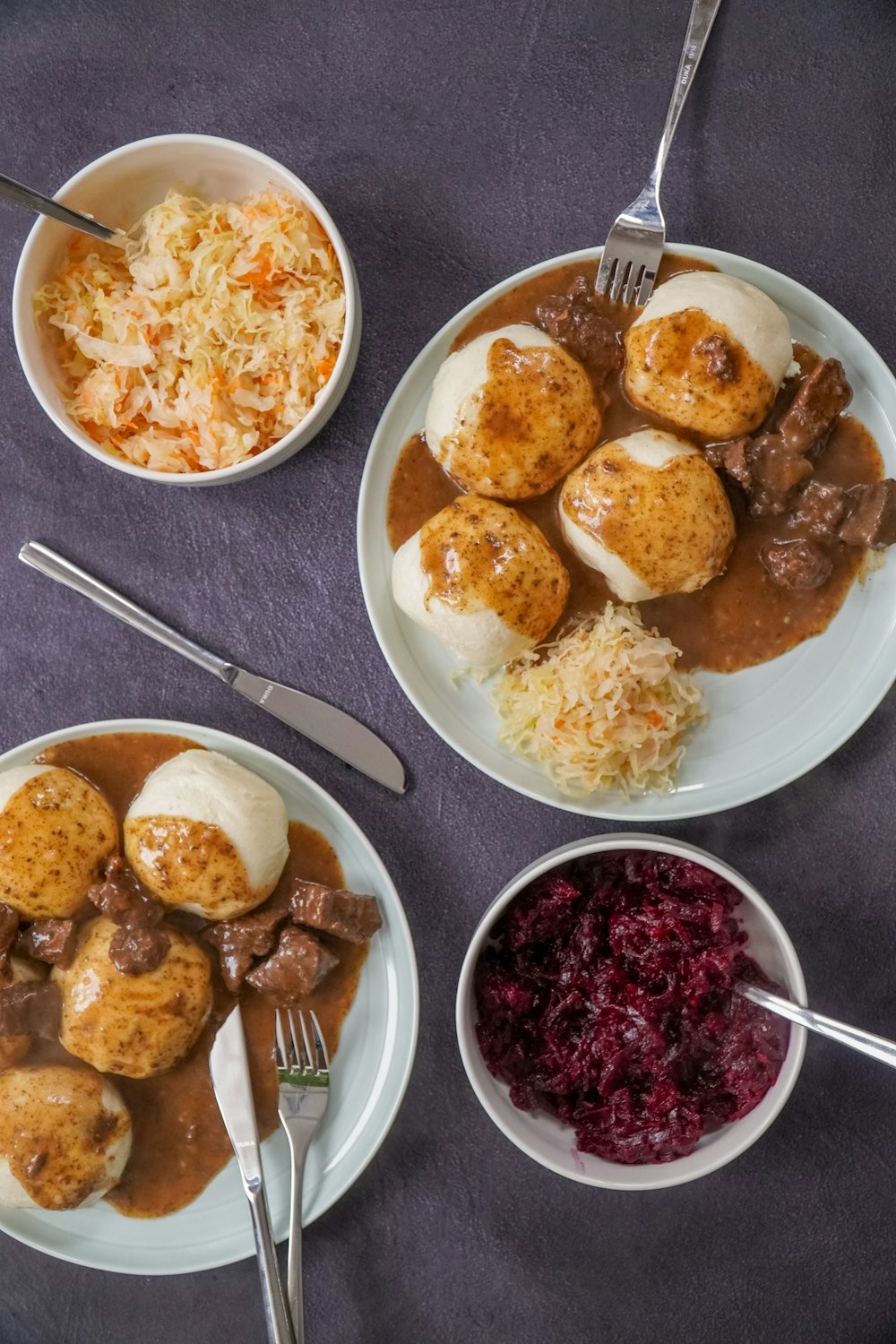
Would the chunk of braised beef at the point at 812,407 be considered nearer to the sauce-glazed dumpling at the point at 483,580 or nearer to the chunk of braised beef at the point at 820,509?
the chunk of braised beef at the point at 820,509

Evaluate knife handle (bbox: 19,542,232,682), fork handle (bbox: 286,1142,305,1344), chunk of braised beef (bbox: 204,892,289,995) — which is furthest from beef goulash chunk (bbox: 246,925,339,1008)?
knife handle (bbox: 19,542,232,682)

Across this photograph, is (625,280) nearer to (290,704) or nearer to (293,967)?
(290,704)

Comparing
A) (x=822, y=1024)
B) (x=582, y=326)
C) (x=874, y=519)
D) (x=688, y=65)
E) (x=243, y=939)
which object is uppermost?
(x=688, y=65)

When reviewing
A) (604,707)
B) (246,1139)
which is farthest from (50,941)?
(604,707)

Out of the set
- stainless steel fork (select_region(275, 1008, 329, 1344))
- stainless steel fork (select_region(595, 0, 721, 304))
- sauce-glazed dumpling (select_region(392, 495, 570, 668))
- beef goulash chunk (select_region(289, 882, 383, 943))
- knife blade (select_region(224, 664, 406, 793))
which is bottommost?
stainless steel fork (select_region(275, 1008, 329, 1344))

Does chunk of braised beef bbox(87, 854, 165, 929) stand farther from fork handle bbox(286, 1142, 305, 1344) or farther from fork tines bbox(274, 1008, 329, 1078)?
fork handle bbox(286, 1142, 305, 1344)

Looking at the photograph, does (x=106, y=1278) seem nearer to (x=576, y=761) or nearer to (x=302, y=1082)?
(x=302, y=1082)

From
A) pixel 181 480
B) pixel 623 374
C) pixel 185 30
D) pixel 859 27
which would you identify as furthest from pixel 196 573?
pixel 859 27
